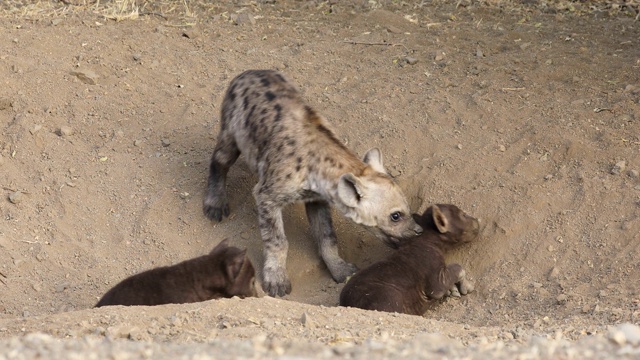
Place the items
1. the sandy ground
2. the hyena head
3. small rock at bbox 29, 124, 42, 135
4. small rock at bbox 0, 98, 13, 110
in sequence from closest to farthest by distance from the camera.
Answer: the sandy ground
the hyena head
small rock at bbox 29, 124, 42, 135
small rock at bbox 0, 98, 13, 110

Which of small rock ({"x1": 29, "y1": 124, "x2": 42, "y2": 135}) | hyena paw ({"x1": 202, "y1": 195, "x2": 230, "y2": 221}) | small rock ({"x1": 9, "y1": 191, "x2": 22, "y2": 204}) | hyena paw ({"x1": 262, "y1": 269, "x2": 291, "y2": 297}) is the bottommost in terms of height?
small rock ({"x1": 9, "y1": 191, "x2": 22, "y2": 204})

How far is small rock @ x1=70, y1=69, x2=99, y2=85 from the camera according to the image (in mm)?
10984

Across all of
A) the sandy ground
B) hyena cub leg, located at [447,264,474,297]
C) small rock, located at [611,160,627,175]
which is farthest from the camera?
small rock, located at [611,160,627,175]

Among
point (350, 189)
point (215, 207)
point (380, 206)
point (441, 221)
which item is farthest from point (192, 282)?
point (441, 221)

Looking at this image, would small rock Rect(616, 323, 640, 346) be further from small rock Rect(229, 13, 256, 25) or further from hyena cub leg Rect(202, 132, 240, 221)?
small rock Rect(229, 13, 256, 25)

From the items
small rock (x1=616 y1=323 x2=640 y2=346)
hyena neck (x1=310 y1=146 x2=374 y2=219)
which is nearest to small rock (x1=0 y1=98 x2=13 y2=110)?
hyena neck (x1=310 y1=146 x2=374 y2=219)

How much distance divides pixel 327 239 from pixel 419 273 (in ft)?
3.88

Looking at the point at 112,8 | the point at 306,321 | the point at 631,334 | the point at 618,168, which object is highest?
the point at 631,334

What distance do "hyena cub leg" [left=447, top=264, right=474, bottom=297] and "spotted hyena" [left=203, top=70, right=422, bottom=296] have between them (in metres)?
0.56

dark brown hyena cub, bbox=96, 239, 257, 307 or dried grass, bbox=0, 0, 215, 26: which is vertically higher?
dried grass, bbox=0, 0, 215, 26

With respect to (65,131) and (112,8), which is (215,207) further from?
(112,8)

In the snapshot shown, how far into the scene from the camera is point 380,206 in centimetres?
847

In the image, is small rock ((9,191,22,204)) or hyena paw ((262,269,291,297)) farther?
small rock ((9,191,22,204))

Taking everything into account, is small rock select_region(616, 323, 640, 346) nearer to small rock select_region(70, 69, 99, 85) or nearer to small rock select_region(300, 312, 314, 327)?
small rock select_region(300, 312, 314, 327)
